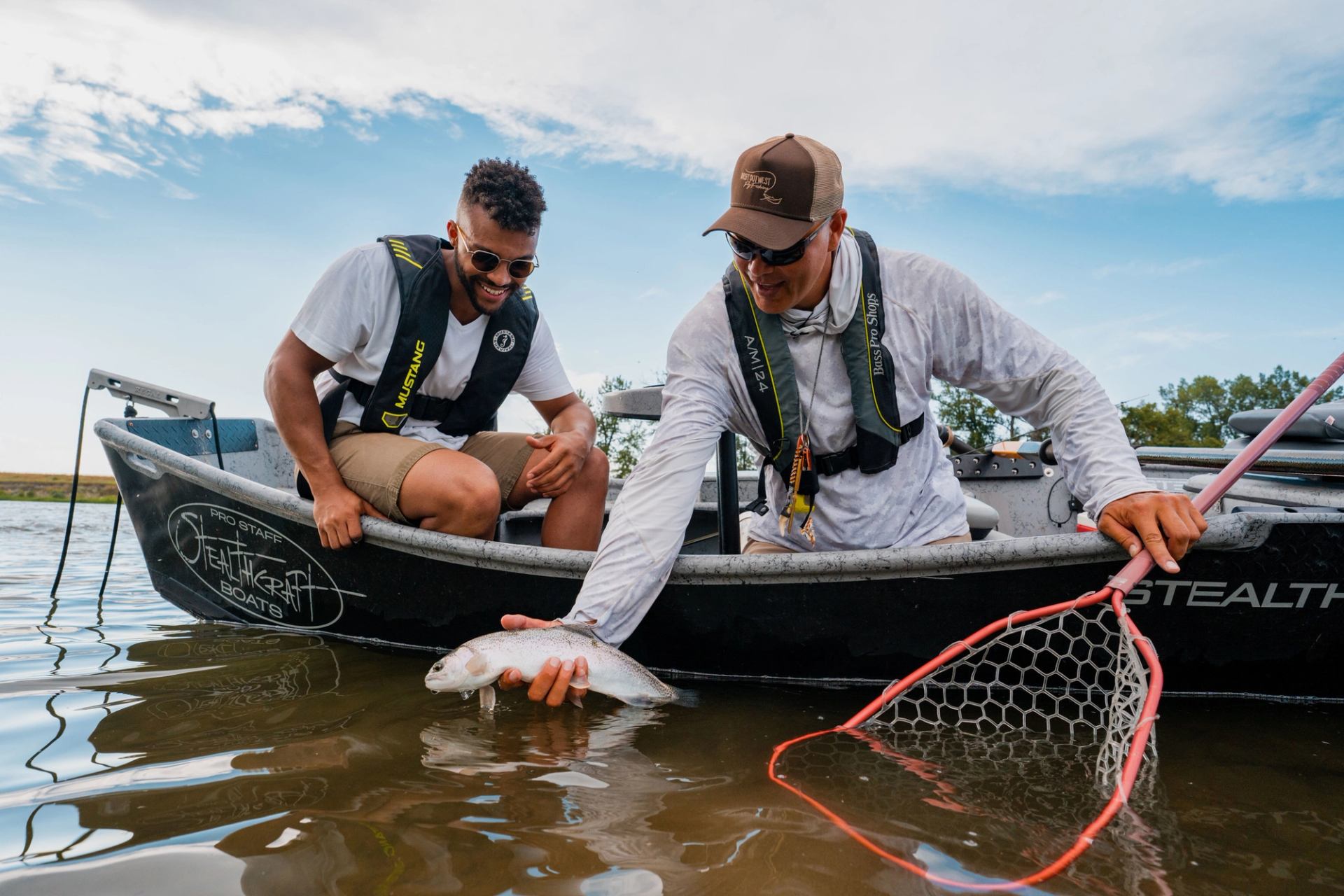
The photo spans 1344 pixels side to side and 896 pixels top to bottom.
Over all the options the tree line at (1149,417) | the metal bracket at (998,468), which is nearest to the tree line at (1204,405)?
the tree line at (1149,417)

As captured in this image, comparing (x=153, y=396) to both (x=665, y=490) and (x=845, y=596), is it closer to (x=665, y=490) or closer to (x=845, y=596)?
(x=665, y=490)

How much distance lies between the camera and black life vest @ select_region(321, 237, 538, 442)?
3.58 metres

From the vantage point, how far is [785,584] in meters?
2.83

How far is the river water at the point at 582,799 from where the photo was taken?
159cm

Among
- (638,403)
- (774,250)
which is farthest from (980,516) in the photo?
(774,250)

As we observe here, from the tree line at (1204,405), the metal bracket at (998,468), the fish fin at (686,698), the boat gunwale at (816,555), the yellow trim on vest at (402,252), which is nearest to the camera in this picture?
the boat gunwale at (816,555)

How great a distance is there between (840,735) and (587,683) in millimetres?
730

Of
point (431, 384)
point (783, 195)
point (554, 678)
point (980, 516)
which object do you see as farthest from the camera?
point (980, 516)

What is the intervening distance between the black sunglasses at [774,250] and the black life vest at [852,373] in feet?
0.77

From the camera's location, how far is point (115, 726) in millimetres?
2588

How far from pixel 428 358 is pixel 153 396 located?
2568 millimetres

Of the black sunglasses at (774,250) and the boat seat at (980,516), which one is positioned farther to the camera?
the boat seat at (980,516)

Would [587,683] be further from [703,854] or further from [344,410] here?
[344,410]

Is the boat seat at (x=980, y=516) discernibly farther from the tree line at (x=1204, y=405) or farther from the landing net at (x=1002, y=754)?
the tree line at (x=1204, y=405)
